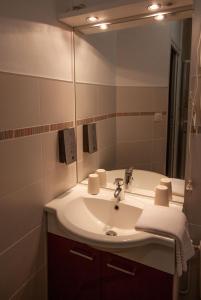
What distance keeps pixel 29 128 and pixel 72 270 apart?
2.64 feet

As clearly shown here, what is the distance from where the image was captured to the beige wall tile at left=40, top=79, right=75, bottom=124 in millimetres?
1278

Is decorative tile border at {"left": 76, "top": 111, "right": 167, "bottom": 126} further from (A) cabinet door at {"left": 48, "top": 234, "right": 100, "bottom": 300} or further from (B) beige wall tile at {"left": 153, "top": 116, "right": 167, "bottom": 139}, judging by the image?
(A) cabinet door at {"left": 48, "top": 234, "right": 100, "bottom": 300}

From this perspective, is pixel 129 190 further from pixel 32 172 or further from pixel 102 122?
pixel 32 172

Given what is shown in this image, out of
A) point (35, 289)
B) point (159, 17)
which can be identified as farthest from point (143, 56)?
point (35, 289)

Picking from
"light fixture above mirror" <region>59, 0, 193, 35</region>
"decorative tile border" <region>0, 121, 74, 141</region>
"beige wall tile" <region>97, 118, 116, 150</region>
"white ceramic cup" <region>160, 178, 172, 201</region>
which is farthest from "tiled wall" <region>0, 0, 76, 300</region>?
"white ceramic cup" <region>160, 178, 172, 201</region>

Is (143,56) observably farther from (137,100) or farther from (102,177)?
(102,177)

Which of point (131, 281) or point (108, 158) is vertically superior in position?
point (108, 158)

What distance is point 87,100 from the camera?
1.61 meters

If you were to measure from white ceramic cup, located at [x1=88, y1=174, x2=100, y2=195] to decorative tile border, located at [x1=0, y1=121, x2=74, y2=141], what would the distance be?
1.14 ft

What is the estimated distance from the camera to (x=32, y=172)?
125cm

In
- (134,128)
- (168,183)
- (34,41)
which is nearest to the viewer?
(34,41)

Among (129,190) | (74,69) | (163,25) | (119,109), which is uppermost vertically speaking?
(163,25)

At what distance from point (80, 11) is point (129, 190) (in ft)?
3.47

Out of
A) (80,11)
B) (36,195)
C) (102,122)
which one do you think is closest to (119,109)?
(102,122)
